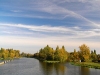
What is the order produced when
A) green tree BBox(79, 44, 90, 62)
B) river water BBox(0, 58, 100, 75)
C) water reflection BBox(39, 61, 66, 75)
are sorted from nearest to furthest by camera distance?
water reflection BBox(39, 61, 66, 75), river water BBox(0, 58, 100, 75), green tree BBox(79, 44, 90, 62)

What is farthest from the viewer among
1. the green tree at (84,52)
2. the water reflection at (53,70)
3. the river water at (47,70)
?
the green tree at (84,52)

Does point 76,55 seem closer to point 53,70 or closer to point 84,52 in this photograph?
point 84,52

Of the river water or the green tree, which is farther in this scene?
the green tree

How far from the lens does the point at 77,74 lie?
5528cm

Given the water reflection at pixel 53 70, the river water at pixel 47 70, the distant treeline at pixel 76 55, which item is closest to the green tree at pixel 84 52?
the distant treeline at pixel 76 55

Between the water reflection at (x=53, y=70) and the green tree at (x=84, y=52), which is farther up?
the green tree at (x=84, y=52)

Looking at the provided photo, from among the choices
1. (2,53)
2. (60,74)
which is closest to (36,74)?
(60,74)

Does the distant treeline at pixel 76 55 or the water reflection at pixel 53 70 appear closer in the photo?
the water reflection at pixel 53 70

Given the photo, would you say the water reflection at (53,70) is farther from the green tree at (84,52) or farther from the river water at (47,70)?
the green tree at (84,52)

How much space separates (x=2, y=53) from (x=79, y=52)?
105 meters

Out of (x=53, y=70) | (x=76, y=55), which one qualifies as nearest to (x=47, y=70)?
(x=53, y=70)

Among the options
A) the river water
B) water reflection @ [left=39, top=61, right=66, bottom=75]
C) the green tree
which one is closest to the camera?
water reflection @ [left=39, top=61, right=66, bottom=75]

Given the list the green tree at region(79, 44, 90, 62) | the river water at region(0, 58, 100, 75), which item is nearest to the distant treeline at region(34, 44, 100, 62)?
the green tree at region(79, 44, 90, 62)

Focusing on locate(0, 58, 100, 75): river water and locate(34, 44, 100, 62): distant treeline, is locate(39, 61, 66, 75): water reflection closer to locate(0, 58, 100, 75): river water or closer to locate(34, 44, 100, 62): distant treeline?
locate(0, 58, 100, 75): river water
